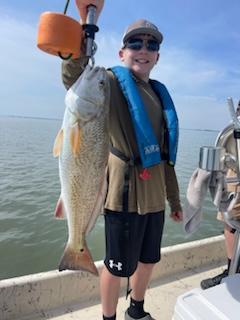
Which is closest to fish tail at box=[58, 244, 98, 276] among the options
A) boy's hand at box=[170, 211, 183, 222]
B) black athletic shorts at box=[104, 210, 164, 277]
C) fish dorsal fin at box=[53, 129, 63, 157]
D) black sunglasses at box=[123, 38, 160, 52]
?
black athletic shorts at box=[104, 210, 164, 277]

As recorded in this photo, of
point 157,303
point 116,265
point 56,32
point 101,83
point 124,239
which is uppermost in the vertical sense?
point 56,32

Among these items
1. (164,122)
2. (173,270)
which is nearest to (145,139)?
(164,122)

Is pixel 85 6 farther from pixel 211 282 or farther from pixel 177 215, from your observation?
pixel 211 282

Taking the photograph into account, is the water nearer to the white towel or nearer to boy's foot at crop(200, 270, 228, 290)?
boy's foot at crop(200, 270, 228, 290)

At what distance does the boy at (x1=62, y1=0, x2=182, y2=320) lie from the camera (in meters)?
2.18

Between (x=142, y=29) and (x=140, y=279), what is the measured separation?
1726mm

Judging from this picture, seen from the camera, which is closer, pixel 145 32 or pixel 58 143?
pixel 58 143

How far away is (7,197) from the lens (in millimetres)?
9250

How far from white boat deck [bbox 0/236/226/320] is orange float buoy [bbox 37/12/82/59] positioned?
191 centimetres

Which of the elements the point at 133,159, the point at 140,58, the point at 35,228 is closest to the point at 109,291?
the point at 133,159

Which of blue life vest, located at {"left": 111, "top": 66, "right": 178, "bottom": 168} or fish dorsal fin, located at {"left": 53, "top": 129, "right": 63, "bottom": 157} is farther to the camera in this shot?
blue life vest, located at {"left": 111, "top": 66, "right": 178, "bottom": 168}

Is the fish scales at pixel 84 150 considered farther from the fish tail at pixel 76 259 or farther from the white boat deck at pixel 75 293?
the white boat deck at pixel 75 293

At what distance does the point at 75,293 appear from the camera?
9.61ft

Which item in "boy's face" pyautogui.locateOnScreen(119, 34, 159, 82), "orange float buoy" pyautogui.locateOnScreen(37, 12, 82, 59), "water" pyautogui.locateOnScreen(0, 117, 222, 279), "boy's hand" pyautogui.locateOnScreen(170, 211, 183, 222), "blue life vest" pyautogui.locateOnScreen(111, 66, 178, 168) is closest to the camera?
"orange float buoy" pyautogui.locateOnScreen(37, 12, 82, 59)
